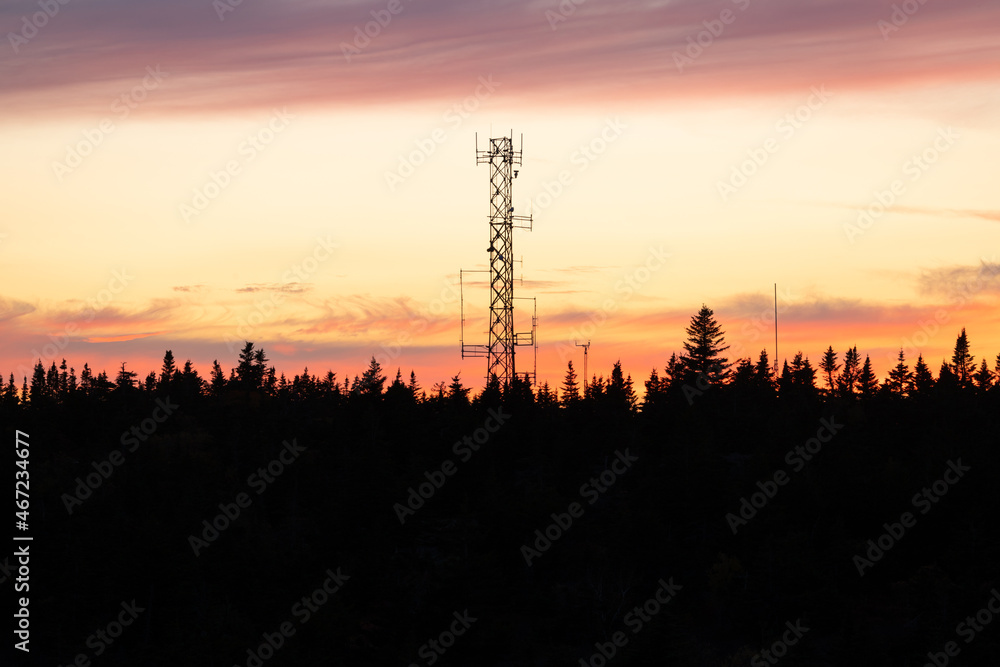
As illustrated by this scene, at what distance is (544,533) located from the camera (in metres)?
92.8

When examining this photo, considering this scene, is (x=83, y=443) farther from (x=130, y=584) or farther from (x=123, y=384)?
(x=130, y=584)

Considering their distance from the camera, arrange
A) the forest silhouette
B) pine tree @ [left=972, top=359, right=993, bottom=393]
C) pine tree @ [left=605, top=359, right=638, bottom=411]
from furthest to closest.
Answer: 1. pine tree @ [left=972, top=359, right=993, bottom=393]
2. pine tree @ [left=605, top=359, right=638, bottom=411]
3. the forest silhouette

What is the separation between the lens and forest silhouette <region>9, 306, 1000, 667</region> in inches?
3228

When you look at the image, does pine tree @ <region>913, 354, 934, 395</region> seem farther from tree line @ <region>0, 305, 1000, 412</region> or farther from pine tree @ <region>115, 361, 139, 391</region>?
pine tree @ <region>115, 361, 139, 391</region>

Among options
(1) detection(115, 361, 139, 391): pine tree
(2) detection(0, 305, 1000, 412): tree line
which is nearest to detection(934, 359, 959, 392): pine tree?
(2) detection(0, 305, 1000, 412): tree line

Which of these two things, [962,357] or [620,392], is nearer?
[620,392]

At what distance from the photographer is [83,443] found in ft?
426

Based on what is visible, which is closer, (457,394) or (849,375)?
(457,394)

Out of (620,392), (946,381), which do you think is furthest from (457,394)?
(946,381)

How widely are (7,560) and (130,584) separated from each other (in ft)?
49.8

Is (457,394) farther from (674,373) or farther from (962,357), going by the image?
(962,357)

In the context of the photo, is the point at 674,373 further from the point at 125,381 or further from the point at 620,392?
the point at 125,381

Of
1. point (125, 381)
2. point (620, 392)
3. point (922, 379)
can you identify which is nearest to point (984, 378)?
point (922, 379)

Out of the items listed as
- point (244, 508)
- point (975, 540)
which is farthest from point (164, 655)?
point (975, 540)
